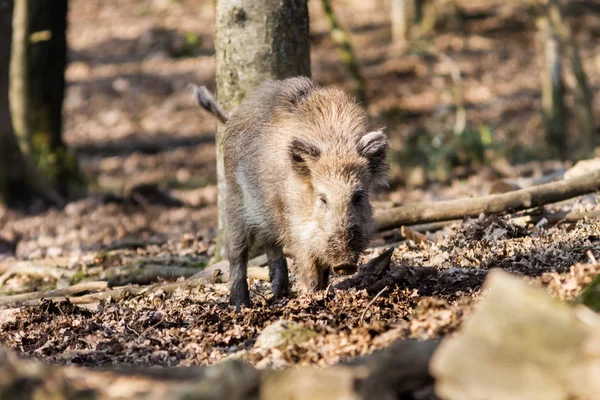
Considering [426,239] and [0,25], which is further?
[0,25]

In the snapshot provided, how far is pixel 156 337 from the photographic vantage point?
5570mm

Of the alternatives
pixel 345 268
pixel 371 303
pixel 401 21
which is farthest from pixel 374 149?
pixel 401 21

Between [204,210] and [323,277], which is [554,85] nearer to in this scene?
[204,210]

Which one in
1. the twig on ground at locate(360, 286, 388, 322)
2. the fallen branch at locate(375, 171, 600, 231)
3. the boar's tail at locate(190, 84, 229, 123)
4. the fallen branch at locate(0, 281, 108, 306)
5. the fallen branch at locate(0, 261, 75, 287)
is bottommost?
the fallen branch at locate(0, 261, 75, 287)

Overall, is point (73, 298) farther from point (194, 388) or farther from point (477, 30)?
point (477, 30)

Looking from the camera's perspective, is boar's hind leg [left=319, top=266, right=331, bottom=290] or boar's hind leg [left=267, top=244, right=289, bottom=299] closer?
boar's hind leg [left=319, top=266, right=331, bottom=290]

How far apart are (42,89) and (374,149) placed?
910 cm

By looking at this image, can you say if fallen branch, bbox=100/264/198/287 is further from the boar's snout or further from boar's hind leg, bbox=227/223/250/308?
the boar's snout

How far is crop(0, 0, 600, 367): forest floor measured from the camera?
539cm

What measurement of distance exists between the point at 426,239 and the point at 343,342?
11.3 ft

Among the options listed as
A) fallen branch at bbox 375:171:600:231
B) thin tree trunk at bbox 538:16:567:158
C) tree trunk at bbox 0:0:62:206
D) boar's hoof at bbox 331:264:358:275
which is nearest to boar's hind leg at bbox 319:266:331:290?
boar's hoof at bbox 331:264:358:275

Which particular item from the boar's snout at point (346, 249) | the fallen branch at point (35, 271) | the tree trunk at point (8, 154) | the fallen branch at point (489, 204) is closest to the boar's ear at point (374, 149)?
the boar's snout at point (346, 249)

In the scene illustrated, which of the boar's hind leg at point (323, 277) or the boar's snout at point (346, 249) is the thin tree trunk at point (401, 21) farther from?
the boar's snout at point (346, 249)

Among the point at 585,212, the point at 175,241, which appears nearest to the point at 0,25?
the point at 175,241
